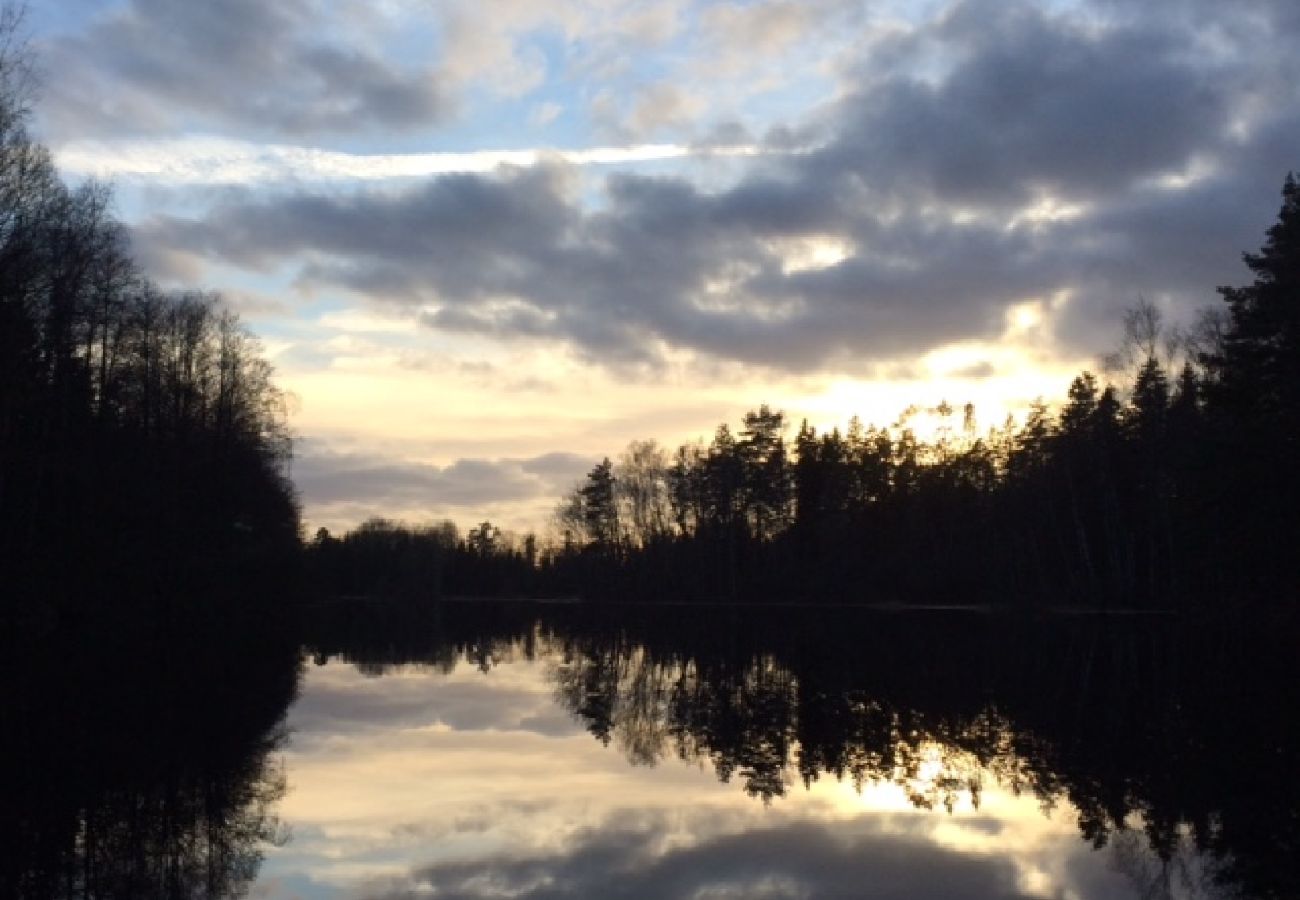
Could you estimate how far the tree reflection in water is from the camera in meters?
8.85

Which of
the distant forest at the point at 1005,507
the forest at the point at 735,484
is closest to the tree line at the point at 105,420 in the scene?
the forest at the point at 735,484

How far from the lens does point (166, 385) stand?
168 ft

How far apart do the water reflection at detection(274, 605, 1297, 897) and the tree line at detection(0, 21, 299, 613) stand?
11.2m

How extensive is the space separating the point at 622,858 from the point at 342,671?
2384cm

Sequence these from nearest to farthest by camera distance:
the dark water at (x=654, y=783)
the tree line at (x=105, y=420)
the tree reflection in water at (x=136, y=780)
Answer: the tree reflection in water at (x=136, y=780) → the dark water at (x=654, y=783) → the tree line at (x=105, y=420)

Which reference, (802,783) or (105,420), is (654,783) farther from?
(105,420)

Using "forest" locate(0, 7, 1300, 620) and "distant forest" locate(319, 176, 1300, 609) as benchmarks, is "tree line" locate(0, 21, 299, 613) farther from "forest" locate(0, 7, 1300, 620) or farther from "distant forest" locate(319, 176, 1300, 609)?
"distant forest" locate(319, 176, 1300, 609)

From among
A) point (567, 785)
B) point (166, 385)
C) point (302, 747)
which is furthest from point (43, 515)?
point (567, 785)

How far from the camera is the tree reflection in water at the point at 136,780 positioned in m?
8.85

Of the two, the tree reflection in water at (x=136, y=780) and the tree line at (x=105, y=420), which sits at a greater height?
the tree line at (x=105, y=420)

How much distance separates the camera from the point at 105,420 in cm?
3988

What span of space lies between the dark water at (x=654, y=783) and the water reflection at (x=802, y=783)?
0.20 ft

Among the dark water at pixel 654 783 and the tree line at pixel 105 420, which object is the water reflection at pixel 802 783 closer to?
the dark water at pixel 654 783

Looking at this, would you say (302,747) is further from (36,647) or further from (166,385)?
(166,385)
